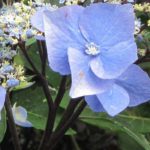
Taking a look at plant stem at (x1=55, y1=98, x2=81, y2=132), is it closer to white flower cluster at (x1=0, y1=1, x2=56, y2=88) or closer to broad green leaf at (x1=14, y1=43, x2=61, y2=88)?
white flower cluster at (x1=0, y1=1, x2=56, y2=88)

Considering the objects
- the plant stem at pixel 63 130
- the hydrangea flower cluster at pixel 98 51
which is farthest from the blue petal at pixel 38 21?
the plant stem at pixel 63 130

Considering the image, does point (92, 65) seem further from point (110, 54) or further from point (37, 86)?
point (37, 86)

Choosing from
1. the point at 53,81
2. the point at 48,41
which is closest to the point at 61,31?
the point at 48,41

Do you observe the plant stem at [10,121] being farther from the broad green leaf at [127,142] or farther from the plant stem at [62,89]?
the broad green leaf at [127,142]

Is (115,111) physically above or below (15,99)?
above

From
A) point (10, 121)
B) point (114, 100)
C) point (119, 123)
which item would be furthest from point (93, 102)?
point (119, 123)

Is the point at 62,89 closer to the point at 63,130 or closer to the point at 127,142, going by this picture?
the point at 63,130

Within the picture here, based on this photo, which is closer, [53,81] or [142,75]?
[142,75]
